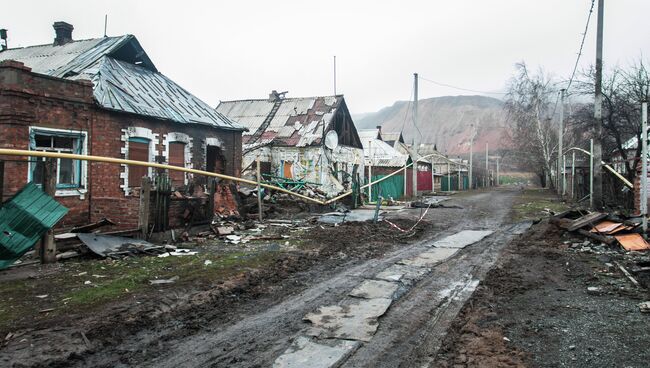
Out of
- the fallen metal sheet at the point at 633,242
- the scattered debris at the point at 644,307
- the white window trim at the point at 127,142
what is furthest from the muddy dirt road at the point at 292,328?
the white window trim at the point at 127,142

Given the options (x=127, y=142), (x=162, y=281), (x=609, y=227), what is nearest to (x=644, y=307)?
(x=609, y=227)

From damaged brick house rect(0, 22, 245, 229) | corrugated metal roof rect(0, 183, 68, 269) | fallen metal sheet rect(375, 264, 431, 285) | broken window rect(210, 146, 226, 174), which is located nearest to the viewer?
corrugated metal roof rect(0, 183, 68, 269)

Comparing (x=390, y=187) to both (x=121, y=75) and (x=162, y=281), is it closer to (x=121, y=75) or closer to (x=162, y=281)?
(x=121, y=75)

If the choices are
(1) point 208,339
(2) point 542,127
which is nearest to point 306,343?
(1) point 208,339

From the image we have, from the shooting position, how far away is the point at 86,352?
396 cm

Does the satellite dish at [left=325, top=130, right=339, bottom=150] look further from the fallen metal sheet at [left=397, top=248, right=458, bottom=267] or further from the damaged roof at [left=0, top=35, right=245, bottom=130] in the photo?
the fallen metal sheet at [left=397, top=248, right=458, bottom=267]

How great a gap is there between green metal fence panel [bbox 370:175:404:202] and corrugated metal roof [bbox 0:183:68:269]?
18.7 metres

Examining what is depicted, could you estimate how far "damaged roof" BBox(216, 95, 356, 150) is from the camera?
26.0m

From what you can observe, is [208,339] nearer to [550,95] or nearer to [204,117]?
[204,117]

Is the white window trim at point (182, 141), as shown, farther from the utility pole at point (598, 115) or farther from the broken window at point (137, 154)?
the utility pole at point (598, 115)

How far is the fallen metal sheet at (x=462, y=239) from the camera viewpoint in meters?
10.0

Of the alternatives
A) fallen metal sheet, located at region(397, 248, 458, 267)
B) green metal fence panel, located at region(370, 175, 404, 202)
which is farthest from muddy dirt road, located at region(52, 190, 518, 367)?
green metal fence panel, located at region(370, 175, 404, 202)

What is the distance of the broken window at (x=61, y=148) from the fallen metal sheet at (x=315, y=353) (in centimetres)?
1088

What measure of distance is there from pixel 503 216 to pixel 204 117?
13.6m
